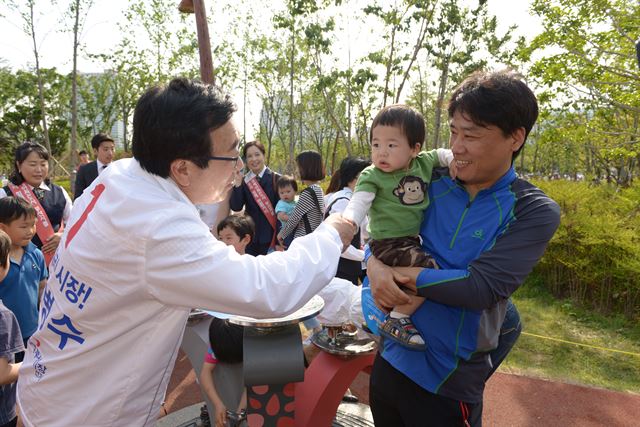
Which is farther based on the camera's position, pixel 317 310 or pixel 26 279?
pixel 26 279

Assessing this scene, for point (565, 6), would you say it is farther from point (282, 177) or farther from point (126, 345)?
point (126, 345)

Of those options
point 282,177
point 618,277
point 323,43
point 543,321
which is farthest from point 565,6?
point 323,43

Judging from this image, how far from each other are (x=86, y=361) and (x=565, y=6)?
31.7 ft

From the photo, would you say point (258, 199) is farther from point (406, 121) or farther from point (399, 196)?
point (399, 196)

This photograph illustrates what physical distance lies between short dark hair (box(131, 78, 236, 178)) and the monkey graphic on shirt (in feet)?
2.46

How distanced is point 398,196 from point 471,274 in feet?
1.69

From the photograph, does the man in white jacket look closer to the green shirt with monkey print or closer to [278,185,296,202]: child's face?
the green shirt with monkey print

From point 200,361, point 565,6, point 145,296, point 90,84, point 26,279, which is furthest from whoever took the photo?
point 90,84

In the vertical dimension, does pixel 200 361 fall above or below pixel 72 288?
below

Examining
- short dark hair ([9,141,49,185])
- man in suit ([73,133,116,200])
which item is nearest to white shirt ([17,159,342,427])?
short dark hair ([9,141,49,185])

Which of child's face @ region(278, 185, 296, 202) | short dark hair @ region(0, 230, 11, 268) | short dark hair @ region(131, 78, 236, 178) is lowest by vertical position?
child's face @ region(278, 185, 296, 202)

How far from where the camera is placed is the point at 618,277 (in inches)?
226

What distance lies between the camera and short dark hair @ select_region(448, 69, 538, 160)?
1455 millimetres

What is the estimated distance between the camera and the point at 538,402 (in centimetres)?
392
